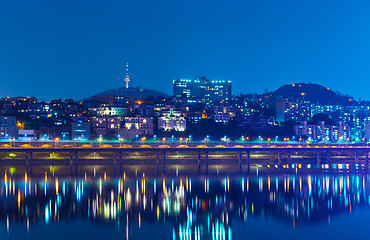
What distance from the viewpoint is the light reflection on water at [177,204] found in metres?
35.3

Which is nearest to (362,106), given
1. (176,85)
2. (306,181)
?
(176,85)

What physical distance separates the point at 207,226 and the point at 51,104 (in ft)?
307

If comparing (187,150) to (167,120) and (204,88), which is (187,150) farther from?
(204,88)

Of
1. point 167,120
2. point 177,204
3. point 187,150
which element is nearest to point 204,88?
point 167,120

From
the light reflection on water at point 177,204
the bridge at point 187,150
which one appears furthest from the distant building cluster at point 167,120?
the light reflection on water at point 177,204

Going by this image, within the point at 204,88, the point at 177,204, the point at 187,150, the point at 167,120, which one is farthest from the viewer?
the point at 204,88

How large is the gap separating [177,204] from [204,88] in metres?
133

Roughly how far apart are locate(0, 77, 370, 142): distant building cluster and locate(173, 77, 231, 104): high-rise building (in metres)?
21.2

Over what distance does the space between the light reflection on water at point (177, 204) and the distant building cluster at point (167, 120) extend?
43.5 m

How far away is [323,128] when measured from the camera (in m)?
123

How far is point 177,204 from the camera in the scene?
42.3 m

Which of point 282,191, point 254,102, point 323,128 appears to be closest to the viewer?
point 282,191

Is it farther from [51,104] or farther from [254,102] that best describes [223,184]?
[254,102]

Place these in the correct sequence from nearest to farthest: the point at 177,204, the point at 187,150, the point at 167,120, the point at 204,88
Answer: the point at 177,204
the point at 187,150
the point at 167,120
the point at 204,88
